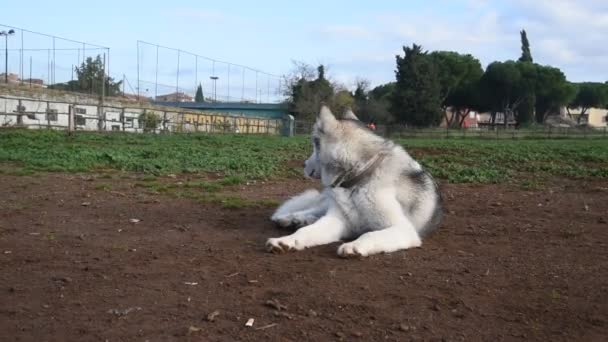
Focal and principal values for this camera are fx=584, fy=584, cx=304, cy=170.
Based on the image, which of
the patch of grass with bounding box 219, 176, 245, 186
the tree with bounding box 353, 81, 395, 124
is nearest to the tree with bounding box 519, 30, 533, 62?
the tree with bounding box 353, 81, 395, 124

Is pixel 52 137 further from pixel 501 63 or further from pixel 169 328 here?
pixel 501 63

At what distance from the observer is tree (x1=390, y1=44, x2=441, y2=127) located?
188 ft

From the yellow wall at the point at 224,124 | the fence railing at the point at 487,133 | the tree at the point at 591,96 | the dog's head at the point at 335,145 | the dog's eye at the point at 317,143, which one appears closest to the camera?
the dog's head at the point at 335,145

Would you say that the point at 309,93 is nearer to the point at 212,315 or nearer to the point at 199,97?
the point at 199,97

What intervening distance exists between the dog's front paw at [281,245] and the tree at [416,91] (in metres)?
54.3

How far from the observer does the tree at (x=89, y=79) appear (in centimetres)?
4131

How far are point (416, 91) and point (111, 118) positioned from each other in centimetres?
3107

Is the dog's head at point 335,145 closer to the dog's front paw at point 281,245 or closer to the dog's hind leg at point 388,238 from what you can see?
the dog's hind leg at point 388,238

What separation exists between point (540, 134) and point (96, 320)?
49745 millimetres

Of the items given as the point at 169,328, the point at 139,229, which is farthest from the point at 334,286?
the point at 139,229

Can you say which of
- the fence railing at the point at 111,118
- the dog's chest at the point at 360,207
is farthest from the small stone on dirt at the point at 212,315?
the fence railing at the point at 111,118

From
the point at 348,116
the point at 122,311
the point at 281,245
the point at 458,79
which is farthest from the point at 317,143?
the point at 458,79

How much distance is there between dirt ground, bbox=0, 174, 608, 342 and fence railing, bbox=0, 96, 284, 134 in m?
20.4

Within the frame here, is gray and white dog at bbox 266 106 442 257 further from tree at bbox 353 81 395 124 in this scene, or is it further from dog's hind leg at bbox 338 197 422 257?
tree at bbox 353 81 395 124
